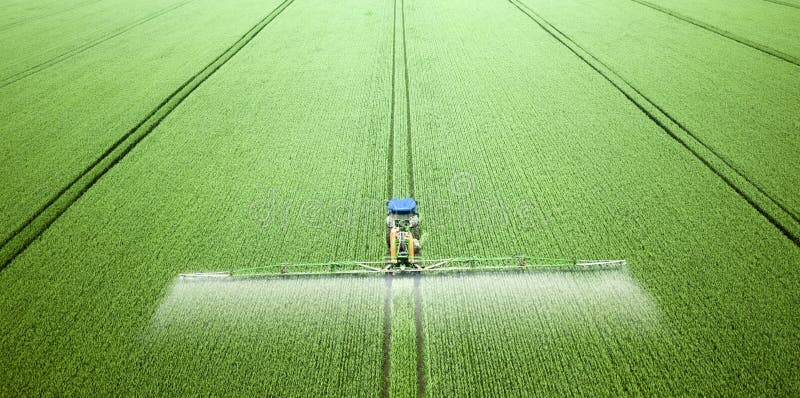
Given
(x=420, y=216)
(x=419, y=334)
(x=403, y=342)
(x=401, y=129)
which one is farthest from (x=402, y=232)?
(x=401, y=129)

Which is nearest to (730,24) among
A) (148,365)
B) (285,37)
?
(285,37)

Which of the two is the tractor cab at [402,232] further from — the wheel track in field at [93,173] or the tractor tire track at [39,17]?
the tractor tire track at [39,17]

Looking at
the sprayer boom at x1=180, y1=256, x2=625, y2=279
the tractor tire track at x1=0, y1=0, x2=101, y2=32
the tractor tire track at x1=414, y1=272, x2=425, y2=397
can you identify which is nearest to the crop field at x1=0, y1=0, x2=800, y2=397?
the tractor tire track at x1=414, y1=272, x2=425, y2=397

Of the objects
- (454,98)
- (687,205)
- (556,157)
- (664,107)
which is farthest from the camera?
(454,98)

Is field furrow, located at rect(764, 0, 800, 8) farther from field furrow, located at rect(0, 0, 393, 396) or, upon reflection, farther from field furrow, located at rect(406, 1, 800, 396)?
field furrow, located at rect(0, 0, 393, 396)

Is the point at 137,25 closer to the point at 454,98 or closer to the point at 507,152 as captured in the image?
the point at 454,98

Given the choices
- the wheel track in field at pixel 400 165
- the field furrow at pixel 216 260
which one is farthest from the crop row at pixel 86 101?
the wheel track in field at pixel 400 165

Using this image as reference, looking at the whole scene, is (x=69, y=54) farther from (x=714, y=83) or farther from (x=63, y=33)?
(x=714, y=83)
